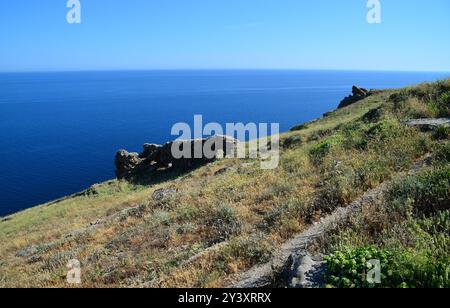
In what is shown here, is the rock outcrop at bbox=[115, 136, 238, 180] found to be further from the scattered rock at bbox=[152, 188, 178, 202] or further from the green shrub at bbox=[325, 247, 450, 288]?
the green shrub at bbox=[325, 247, 450, 288]

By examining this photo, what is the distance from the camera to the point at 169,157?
149 ft

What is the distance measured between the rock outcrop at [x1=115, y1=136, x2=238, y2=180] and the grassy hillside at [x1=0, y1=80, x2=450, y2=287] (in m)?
21.2

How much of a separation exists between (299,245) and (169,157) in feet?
121

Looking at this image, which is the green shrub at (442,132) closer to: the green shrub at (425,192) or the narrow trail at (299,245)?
the narrow trail at (299,245)

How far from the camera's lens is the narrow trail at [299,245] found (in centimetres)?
802

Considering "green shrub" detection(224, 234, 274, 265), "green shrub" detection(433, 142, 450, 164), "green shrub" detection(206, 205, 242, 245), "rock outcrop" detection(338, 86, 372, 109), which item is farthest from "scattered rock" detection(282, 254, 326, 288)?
"rock outcrop" detection(338, 86, 372, 109)

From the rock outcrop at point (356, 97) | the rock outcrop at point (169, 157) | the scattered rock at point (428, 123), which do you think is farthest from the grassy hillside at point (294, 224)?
the rock outcrop at point (356, 97)

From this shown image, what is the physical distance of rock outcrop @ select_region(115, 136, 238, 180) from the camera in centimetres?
4184

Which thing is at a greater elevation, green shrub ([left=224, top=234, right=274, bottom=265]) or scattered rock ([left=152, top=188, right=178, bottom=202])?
green shrub ([left=224, top=234, right=274, bottom=265])

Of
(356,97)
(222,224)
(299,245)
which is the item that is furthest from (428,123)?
(356,97)

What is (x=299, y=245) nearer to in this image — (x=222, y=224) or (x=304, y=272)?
(x=304, y=272)

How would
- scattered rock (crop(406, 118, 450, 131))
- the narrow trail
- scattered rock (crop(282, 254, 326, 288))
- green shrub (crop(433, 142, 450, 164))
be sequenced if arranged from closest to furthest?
scattered rock (crop(282, 254, 326, 288)), the narrow trail, green shrub (crop(433, 142, 450, 164)), scattered rock (crop(406, 118, 450, 131))

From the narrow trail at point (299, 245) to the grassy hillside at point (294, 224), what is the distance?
281 mm

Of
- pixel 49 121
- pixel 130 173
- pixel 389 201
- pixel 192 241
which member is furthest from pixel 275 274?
pixel 49 121
